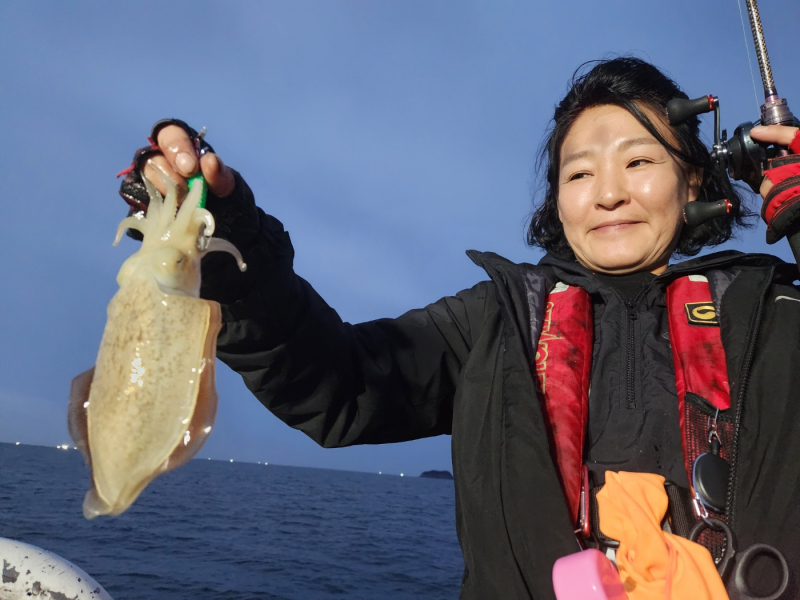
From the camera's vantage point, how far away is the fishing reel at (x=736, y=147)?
2.62 metres

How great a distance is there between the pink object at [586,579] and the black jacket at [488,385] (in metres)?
0.26

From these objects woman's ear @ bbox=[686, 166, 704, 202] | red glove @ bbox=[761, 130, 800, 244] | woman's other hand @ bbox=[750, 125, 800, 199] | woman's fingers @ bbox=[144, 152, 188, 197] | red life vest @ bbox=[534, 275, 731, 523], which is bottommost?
red life vest @ bbox=[534, 275, 731, 523]

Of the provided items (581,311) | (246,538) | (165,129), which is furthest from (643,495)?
(246,538)

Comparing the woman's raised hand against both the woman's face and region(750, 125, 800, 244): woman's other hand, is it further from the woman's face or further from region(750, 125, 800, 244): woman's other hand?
region(750, 125, 800, 244): woman's other hand

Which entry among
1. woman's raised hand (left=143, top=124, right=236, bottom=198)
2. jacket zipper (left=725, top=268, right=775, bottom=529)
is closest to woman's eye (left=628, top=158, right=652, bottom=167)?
jacket zipper (left=725, top=268, right=775, bottom=529)

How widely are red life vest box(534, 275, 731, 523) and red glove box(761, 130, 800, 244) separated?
411mm

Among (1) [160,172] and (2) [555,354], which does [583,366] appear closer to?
(2) [555,354]

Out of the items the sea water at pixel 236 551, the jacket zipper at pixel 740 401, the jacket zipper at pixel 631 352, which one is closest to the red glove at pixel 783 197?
the jacket zipper at pixel 740 401

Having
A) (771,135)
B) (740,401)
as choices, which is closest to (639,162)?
(771,135)

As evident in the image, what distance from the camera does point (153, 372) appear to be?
56.6 inches

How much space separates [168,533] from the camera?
55.6ft

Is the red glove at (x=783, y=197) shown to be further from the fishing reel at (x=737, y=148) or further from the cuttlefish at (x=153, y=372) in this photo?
the cuttlefish at (x=153, y=372)

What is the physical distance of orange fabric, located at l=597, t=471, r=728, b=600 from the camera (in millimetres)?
1672

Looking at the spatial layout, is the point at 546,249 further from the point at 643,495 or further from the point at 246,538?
the point at 246,538
